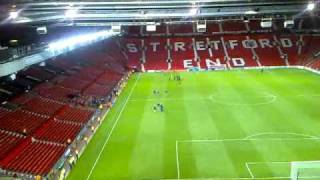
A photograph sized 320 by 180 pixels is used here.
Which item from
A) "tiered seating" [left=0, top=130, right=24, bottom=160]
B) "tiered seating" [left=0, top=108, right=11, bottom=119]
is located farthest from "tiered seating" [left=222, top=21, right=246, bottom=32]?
"tiered seating" [left=0, top=130, right=24, bottom=160]

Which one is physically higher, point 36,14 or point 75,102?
point 36,14

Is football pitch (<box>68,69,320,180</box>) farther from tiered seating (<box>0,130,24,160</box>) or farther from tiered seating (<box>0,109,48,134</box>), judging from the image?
tiered seating (<box>0,109,48,134</box>)

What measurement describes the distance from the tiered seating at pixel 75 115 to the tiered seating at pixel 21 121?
1938 millimetres

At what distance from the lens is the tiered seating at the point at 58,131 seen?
28.5 metres

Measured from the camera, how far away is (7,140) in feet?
85.3

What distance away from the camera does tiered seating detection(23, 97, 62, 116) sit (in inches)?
1300

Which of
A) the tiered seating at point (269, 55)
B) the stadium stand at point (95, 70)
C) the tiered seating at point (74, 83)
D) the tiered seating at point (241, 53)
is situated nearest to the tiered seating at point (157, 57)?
the stadium stand at point (95, 70)

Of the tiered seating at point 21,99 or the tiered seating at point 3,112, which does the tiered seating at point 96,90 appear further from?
the tiered seating at point 3,112

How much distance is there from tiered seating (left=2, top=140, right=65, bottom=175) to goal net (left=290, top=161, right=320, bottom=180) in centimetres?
1282

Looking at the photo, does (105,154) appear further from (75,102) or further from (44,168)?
(75,102)

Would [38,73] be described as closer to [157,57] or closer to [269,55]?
[157,57]

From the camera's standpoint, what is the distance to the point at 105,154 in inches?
1062

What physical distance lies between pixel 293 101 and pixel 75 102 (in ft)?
67.4

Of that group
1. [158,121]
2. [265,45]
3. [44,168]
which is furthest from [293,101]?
[265,45]
